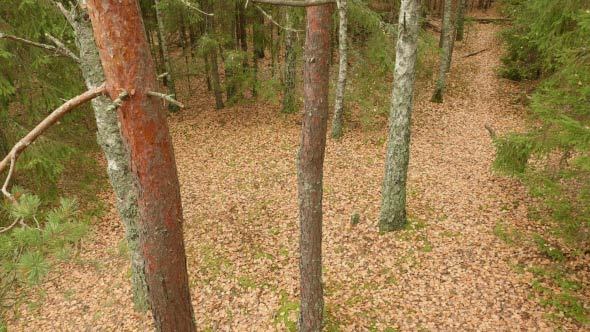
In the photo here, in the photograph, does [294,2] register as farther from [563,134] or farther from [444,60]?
[444,60]

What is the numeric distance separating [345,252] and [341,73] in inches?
289

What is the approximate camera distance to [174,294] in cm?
312

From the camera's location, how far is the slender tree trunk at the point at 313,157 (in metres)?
4.48

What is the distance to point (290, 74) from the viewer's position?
53.2ft

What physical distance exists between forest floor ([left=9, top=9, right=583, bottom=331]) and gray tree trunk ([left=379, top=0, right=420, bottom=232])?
70 centimetres

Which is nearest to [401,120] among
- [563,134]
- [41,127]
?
[563,134]

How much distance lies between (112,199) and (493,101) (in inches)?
639

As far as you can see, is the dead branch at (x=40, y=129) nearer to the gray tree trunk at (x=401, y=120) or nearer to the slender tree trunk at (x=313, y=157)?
the slender tree trunk at (x=313, y=157)

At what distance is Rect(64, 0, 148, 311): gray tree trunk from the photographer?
19.4 ft

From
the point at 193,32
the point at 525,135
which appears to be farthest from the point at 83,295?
the point at 193,32

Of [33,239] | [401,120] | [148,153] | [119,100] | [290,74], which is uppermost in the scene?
[119,100]

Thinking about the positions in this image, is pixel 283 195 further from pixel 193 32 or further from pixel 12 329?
pixel 193 32

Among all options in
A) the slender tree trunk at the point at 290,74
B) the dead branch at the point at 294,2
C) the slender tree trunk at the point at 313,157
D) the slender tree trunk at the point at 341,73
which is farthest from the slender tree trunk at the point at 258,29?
the dead branch at the point at 294,2

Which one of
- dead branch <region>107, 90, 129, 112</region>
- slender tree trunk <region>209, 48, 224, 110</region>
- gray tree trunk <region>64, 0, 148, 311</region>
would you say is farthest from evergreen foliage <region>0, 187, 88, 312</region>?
slender tree trunk <region>209, 48, 224, 110</region>
